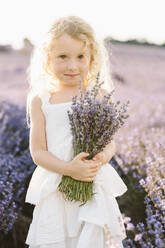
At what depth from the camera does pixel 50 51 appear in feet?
7.33

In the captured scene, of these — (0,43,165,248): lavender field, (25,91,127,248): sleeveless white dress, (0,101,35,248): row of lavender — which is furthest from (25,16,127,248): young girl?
(0,101,35,248): row of lavender

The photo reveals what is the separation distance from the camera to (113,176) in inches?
87.5

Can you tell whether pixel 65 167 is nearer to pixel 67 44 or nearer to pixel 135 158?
pixel 67 44

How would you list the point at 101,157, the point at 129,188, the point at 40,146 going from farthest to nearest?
1. the point at 129,188
2. the point at 40,146
3. the point at 101,157

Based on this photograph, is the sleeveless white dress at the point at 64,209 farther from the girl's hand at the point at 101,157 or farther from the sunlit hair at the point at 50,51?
the sunlit hair at the point at 50,51

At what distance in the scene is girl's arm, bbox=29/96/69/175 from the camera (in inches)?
80.7

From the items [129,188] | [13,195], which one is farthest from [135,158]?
[13,195]

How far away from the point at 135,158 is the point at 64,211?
52.0 inches

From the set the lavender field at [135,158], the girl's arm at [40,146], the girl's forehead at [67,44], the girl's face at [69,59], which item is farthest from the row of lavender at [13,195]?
the girl's forehead at [67,44]

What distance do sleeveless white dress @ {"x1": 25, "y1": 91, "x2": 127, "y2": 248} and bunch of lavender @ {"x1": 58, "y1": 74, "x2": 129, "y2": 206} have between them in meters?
0.08

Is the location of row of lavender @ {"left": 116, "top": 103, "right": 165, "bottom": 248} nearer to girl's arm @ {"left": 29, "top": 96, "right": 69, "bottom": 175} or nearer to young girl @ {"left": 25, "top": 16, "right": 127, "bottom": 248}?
young girl @ {"left": 25, "top": 16, "right": 127, "bottom": 248}

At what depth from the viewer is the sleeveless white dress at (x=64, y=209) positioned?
2.06 m

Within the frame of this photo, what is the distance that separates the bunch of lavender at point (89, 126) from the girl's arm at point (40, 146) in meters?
0.10

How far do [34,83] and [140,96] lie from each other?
16.4 feet
